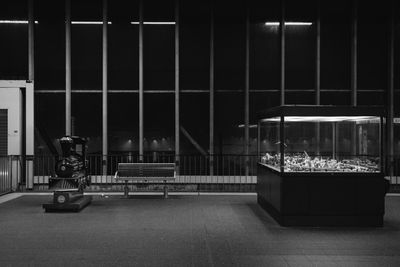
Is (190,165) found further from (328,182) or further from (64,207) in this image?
(328,182)

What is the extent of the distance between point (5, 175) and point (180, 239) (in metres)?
7.50

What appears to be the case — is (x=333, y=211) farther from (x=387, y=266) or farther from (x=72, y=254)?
(x=72, y=254)

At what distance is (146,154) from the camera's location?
13.6 meters

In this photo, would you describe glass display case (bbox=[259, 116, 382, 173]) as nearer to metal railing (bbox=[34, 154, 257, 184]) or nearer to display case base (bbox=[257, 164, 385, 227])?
display case base (bbox=[257, 164, 385, 227])

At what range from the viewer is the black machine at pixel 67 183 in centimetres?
962

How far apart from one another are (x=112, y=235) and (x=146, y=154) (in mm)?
6347

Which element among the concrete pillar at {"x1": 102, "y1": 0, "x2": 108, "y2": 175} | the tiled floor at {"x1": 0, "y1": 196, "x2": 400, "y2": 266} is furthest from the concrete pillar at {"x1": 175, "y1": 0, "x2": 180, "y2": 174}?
the tiled floor at {"x1": 0, "y1": 196, "x2": 400, "y2": 266}

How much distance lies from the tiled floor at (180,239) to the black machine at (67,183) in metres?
0.27

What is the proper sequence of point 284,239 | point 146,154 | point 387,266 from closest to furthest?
point 387,266 → point 284,239 → point 146,154

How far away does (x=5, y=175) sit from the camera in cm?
1262

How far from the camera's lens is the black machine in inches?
379

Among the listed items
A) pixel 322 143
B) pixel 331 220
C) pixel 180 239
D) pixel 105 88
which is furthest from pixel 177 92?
pixel 180 239

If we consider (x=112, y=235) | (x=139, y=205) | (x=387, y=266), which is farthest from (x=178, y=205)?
(x=387, y=266)

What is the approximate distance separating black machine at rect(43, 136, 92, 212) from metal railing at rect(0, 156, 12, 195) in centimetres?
321
